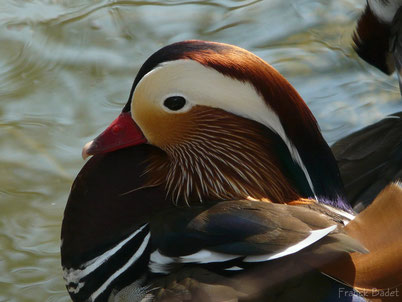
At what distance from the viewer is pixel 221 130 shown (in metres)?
2.63

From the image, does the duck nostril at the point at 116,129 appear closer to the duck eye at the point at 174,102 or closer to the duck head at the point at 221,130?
the duck head at the point at 221,130

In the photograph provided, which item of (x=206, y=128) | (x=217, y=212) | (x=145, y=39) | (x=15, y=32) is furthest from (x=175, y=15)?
(x=217, y=212)

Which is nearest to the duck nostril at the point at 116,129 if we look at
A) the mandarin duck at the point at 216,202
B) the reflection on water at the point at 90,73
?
the mandarin duck at the point at 216,202

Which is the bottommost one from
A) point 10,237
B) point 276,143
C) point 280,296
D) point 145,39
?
point 10,237

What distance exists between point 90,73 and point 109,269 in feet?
6.27

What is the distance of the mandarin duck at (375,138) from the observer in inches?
116

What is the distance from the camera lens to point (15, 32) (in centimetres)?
443

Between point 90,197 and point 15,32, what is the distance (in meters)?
2.10

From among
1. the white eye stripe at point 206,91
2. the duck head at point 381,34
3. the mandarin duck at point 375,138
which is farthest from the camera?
the duck head at point 381,34

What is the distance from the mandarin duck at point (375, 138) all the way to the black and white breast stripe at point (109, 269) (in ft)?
2.82

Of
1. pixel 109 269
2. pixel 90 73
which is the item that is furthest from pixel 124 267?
pixel 90 73

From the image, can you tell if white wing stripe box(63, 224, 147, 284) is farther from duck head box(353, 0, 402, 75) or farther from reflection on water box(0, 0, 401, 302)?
duck head box(353, 0, 402, 75)

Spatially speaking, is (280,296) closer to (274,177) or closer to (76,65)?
(274,177)

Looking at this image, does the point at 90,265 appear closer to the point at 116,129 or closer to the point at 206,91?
the point at 116,129
